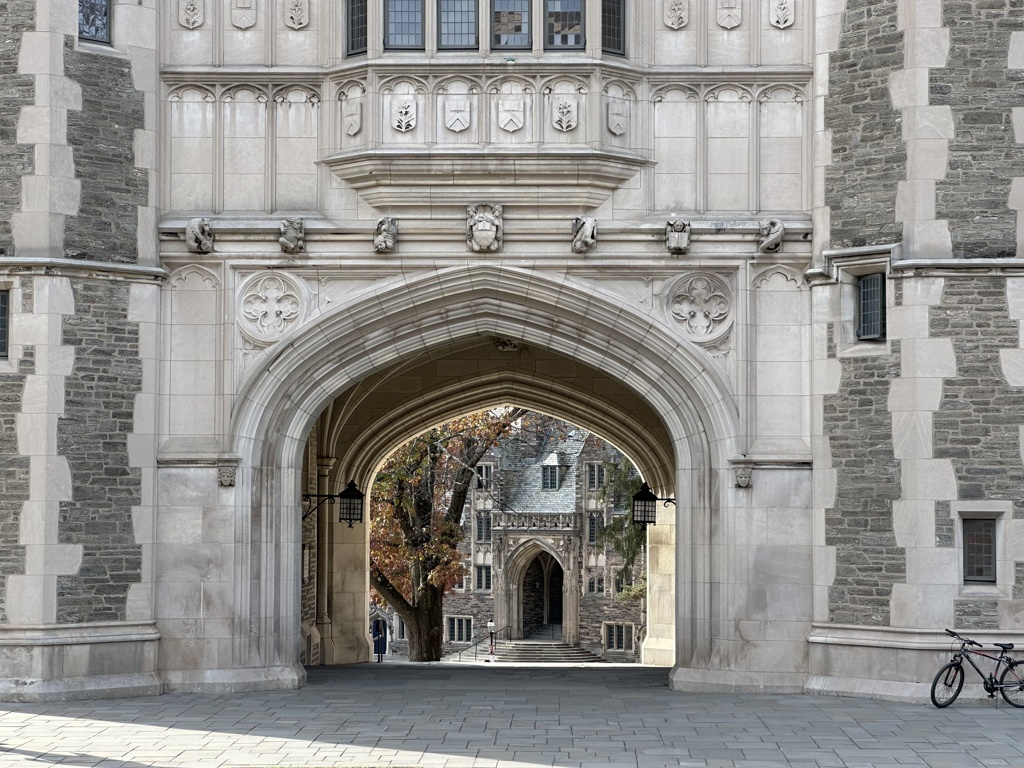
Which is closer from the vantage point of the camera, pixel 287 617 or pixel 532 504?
pixel 287 617

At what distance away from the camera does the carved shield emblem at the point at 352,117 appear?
1423 cm

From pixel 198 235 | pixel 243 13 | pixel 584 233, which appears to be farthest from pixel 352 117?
pixel 584 233

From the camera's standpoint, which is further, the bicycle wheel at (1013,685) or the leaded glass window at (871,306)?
the leaded glass window at (871,306)

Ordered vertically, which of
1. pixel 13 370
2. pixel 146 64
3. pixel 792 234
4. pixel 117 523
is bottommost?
pixel 117 523

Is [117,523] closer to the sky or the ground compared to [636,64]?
closer to the ground

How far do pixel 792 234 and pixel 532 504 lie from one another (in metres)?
44.2

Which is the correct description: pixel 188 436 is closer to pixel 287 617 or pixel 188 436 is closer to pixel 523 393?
pixel 287 617

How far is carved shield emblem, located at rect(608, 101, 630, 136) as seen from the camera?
46.6ft

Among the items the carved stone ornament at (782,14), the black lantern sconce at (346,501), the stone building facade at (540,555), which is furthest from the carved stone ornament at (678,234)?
the stone building facade at (540,555)

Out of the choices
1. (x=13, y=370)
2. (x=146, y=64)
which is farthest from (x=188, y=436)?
(x=146, y=64)

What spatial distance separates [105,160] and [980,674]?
8509 millimetres

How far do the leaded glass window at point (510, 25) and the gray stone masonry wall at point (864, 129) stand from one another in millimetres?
2708

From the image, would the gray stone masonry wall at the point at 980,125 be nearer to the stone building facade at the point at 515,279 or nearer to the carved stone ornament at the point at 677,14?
the stone building facade at the point at 515,279

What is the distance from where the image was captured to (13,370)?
44.9 feet
